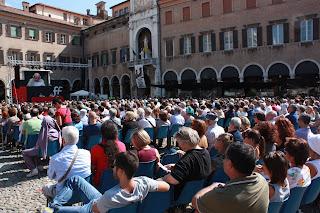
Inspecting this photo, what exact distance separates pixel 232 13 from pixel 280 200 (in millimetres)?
31741

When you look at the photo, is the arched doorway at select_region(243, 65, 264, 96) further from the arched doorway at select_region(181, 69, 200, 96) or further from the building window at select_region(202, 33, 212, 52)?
the arched doorway at select_region(181, 69, 200, 96)

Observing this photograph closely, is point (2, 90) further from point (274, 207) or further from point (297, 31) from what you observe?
point (274, 207)

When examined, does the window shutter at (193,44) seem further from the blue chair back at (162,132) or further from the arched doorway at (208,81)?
the blue chair back at (162,132)

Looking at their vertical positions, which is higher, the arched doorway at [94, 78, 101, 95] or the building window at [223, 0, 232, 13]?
the building window at [223, 0, 232, 13]

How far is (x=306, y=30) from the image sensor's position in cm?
2931

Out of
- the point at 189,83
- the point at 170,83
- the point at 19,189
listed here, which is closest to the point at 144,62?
the point at 170,83

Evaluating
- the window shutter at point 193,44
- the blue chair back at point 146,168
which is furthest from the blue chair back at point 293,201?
the window shutter at point 193,44

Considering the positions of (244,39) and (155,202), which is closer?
(155,202)

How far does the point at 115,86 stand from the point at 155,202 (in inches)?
1696

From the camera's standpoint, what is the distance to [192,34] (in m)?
36.3

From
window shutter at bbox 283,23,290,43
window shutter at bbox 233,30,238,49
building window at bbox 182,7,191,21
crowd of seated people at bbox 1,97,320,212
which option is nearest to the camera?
crowd of seated people at bbox 1,97,320,212

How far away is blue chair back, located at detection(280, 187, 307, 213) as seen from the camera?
3922 mm

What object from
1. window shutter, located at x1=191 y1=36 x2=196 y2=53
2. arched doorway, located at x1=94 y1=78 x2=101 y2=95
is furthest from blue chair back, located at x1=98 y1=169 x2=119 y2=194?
arched doorway, located at x1=94 y1=78 x2=101 y2=95

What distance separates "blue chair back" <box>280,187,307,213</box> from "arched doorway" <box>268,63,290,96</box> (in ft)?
83.9
